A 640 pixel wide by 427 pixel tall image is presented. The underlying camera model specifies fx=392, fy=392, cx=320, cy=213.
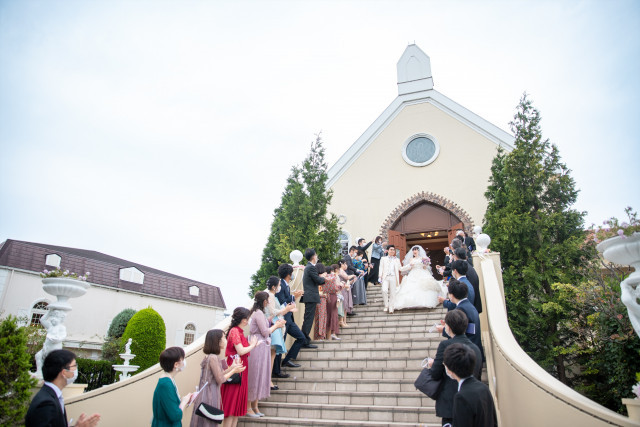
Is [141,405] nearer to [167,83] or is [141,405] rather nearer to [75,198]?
[167,83]

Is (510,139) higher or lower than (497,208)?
higher

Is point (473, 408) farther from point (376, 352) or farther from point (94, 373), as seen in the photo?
point (94, 373)

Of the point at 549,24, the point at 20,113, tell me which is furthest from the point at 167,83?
the point at 549,24

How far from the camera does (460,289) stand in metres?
4.49

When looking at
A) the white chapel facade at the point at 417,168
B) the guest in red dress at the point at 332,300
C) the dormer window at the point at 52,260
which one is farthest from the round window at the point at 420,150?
the dormer window at the point at 52,260

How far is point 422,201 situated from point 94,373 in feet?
46.8

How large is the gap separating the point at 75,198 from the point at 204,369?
40.5 ft

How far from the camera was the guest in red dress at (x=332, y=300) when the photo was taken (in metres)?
8.11

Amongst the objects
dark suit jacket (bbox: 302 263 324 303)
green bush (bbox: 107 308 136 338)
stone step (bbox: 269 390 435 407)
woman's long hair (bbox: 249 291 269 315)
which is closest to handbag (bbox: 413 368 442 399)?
stone step (bbox: 269 390 435 407)

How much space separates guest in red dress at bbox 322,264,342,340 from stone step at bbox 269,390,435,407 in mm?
2253

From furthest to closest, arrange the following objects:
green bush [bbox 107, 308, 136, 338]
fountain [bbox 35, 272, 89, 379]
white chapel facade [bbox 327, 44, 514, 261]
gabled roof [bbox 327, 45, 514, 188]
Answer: green bush [bbox 107, 308, 136, 338], gabled roof [bbox 327, 45, 514, 188], white chapel facade [bbox 327, 44, 514, 261], fountain [bbox 35, 272, 89, 379]

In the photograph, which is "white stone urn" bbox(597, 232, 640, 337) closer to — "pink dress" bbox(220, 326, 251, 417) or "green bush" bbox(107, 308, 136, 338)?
"pink dress" bbox(220, 326, 251, 417)

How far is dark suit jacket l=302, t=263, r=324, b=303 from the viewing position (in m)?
7.27

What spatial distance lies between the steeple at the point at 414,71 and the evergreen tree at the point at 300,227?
21.2ft
